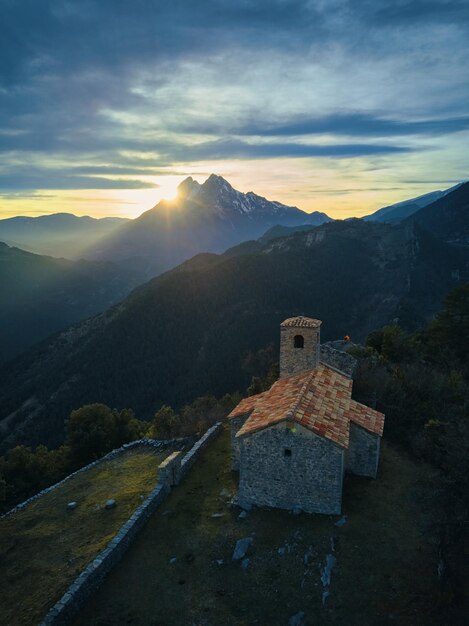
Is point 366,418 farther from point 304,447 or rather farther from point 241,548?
point 241,548

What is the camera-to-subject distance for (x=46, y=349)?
145250mm

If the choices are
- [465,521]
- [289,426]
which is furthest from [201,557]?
[465,521]

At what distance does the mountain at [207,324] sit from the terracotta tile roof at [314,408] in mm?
63862

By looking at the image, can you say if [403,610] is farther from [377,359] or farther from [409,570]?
[377,359]

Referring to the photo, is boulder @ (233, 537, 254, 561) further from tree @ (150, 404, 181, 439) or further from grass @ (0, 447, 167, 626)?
tree @ (150, 404, 181, 439)

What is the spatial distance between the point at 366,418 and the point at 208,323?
110 metres

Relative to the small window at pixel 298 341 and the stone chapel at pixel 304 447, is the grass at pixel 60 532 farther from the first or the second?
the small window at pixel 298 341

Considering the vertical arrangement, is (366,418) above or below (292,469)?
above

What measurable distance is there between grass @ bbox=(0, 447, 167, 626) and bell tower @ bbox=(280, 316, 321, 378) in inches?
426

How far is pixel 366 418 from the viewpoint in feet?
71.2

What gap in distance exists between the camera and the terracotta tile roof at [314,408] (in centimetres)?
1853

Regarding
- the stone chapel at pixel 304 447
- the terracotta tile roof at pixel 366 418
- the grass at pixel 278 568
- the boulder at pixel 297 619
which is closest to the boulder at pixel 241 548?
the grass at pixel 278 568

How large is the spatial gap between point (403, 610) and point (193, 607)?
704 cm

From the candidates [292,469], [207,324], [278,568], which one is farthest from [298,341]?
[207,324]
